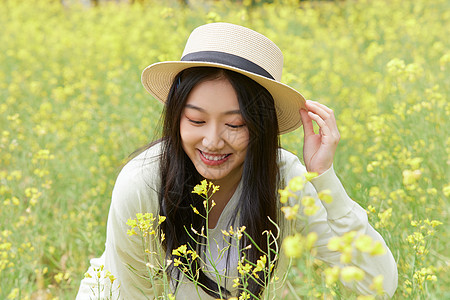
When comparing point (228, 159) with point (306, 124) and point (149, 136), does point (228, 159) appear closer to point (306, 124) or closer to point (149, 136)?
point (306, 124)

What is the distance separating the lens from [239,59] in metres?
1.43

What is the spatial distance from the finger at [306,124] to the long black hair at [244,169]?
98 millimetres

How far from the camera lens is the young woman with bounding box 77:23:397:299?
1405 mm

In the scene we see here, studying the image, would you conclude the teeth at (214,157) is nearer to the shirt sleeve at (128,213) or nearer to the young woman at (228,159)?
the young woman at (228,159)

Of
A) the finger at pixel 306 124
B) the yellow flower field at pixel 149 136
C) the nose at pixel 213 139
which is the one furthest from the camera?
the yellow flower field at pixel 149 136

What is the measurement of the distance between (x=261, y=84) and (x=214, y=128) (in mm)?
213

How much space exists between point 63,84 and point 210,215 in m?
3.69

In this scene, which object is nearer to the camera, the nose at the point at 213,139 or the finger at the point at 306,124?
the nose at the point at 213,139

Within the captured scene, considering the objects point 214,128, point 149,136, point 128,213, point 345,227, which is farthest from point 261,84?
point 149,136

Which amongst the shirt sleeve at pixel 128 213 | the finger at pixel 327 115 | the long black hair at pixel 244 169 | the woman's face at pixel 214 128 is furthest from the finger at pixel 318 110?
the shirt sleeve at pixel 128 213

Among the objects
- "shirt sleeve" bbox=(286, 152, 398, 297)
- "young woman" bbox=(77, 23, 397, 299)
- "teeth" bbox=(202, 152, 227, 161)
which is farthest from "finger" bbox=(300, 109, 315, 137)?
"teeth" bbox=(202, 152, 227, 161)

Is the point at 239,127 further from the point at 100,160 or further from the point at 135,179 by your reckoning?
the point at 100,160

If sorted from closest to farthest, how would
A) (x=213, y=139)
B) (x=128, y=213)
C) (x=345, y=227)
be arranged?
(x=213, y=139)
(x=345, y=227)
(x=128, y=213)

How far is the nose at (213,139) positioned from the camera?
4.50ft
